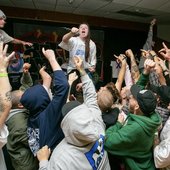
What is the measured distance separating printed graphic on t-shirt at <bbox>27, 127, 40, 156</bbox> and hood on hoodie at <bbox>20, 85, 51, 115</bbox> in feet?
0.40

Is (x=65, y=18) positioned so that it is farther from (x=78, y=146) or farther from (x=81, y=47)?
(x=78, y=146)

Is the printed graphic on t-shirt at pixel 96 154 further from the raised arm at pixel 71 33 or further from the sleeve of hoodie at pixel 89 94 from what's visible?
the raised arm at pixel 71 33

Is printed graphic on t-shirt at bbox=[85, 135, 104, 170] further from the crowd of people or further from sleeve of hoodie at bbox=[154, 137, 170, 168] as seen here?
sleeve of hoodie at bbox=[154, 137, 170, 168]

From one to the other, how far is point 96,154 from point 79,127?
26 centimetres

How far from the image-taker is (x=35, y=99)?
1.50 m

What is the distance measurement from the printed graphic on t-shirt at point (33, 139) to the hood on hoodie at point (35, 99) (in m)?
0.12

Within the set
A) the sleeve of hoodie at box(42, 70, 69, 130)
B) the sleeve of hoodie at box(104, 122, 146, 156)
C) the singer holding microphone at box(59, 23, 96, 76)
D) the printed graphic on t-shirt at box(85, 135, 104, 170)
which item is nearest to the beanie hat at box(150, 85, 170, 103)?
the sleeve of hoodie at box(104, 122, 146, 156)

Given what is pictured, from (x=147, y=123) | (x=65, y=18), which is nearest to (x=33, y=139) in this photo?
(x=147, y=123)

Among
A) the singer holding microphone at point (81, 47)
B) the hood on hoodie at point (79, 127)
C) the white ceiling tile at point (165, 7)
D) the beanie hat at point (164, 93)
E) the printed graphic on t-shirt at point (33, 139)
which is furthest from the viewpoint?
the white ceiling tile at point (165, 7)

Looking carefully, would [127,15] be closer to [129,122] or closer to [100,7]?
[100,7]

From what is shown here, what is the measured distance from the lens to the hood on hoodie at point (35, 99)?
149cm

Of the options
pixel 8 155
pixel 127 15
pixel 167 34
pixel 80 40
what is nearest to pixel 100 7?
pixel 127 15

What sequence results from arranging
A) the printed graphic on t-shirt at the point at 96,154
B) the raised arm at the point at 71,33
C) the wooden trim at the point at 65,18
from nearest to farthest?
the printed graphic on t-shirt at the point at 96,154
the raised arm at the point at 71,33
the wooden trim at the point at 65,18

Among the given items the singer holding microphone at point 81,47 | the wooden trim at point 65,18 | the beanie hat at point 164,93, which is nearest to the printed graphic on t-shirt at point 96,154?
the beanie hat at point 164,93
